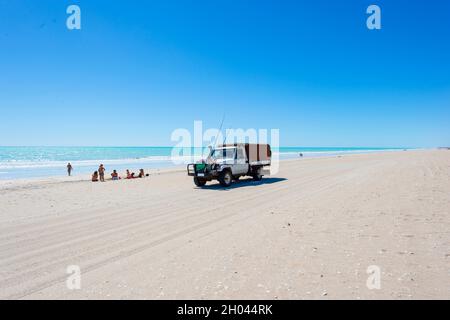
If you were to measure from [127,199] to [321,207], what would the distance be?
26.3 ft

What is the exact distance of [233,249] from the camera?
5426 mm

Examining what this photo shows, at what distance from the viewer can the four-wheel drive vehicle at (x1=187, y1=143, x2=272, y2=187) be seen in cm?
1502

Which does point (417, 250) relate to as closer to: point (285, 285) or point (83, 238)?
point (285, 285)

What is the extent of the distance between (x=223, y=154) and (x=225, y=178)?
6.26ft

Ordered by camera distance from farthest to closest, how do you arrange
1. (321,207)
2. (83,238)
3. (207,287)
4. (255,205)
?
1. (255,205)
2. (321,207)
3. (83,238)
4. (207,287)

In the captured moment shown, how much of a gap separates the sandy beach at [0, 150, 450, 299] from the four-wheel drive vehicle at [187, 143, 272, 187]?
5.21 metres

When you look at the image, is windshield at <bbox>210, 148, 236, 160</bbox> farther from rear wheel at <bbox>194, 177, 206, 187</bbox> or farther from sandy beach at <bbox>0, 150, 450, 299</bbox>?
sandy beach at <bbox>0, 150, 450, 299</bbox>

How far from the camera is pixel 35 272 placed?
457 centimetres

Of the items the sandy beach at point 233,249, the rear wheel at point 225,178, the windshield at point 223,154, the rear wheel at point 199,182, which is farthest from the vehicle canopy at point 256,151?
the sandy beach at point 233,249

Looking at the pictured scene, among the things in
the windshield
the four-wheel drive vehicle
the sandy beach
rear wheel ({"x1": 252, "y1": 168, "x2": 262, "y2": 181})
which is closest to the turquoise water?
the windshield

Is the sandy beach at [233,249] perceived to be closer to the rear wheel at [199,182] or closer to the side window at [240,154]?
the rear wheel at [199,182]

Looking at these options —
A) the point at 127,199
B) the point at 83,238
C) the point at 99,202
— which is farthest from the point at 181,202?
the point at 83,238

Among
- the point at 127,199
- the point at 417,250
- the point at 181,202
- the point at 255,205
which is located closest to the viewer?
the point at 417,250

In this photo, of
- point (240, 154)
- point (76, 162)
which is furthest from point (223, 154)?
point (76, 162)
